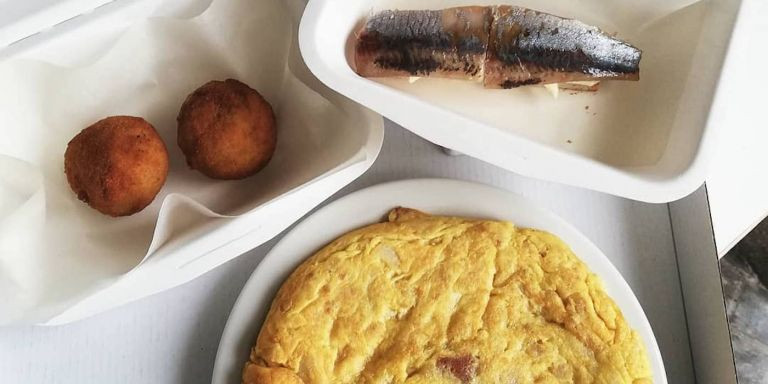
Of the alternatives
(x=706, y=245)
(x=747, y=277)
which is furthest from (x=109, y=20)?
(x=747, y=277)

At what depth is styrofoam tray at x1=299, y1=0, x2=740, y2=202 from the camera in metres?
0.80

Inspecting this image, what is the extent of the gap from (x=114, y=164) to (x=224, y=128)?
140mm

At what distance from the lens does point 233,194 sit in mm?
1041

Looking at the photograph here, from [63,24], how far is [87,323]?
1.26ft

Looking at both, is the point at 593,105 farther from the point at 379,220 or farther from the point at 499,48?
the point at 379,220

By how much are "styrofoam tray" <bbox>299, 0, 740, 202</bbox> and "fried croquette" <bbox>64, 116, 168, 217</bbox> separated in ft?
0.89

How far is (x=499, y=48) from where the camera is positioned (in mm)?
923

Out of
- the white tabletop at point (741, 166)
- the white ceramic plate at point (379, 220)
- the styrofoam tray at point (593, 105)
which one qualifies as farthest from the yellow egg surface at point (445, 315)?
the white tabletop at point (741, 166)

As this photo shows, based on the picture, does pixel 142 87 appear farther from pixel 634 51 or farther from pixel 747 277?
pixel 747 277

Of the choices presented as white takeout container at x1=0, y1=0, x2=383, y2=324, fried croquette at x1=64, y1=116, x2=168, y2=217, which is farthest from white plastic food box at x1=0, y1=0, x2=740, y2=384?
fried croquette at x1=64, y1=116, x2=168, y2=217

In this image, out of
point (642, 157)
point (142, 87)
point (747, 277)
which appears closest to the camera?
point (642, 157)

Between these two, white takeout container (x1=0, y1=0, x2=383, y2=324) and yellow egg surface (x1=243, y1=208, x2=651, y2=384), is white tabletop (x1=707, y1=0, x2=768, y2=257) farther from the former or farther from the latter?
white takeout container (x1=0, y1=0, x2=383, y2=324)

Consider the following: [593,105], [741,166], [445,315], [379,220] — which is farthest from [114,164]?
[741,166]

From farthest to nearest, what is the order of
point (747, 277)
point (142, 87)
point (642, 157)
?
1. point (747, 277)
2. point (142, 87)
3. point (642, 157)
